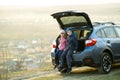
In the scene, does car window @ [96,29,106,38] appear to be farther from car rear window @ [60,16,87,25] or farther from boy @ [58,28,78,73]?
boy @ [58,28,78,73]

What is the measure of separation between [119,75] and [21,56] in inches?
342

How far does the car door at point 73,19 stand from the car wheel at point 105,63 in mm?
1118

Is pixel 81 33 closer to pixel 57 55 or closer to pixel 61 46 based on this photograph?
pixel 61 46

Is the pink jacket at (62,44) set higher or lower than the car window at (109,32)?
lower

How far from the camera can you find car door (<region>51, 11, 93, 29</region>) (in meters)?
18.0

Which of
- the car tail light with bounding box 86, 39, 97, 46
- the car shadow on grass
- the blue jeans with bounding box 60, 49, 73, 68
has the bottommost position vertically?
the car shadow on grass

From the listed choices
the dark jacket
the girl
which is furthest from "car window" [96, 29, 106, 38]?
the girl

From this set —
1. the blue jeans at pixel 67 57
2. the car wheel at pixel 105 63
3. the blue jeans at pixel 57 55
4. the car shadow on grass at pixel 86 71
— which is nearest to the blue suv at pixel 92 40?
the car wheel at pixel 105 63

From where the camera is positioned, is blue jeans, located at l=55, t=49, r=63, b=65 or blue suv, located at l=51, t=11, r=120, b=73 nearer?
blue suv, located at l=51, t=11, r=120, b=73

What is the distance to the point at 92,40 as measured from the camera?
17922mm

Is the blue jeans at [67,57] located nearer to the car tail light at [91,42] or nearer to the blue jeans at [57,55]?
the blue jeans at [57,55]

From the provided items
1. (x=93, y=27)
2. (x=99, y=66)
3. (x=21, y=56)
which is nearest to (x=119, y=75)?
(x=99, y=66)

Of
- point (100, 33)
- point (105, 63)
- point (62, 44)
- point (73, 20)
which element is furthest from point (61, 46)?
point (105, 63)

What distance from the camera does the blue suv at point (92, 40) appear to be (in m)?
17.8
